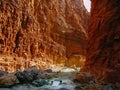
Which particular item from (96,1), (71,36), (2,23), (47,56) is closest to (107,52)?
(96,1)

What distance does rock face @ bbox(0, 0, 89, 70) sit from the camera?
94.1 feet

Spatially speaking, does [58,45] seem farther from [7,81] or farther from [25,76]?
[7,81]

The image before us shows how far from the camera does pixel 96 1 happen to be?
1361 centimetres

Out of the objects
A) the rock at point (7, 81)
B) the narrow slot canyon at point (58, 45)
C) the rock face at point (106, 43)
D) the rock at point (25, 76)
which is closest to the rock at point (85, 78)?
the narrow slot canyon at point (58, 45)

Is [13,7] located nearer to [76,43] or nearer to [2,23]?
[2,23]

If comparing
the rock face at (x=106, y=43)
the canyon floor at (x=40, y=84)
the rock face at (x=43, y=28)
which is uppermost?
the rock face at (x=43, y=28)

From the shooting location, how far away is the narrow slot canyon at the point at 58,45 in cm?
1006

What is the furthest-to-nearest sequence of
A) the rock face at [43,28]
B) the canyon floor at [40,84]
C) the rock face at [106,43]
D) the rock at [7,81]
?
the rock face at [43,28], the rock face at [106,43], the rock at [7,81], the canyon floor at [40,84]

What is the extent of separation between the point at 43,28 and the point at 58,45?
17.2 feet

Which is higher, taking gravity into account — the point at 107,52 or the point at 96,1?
the point at 96,1

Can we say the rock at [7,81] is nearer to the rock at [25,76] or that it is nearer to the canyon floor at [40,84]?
the canyon floor at [40,84]

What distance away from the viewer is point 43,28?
38375 mm

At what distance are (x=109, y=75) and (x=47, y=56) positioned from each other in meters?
27.7

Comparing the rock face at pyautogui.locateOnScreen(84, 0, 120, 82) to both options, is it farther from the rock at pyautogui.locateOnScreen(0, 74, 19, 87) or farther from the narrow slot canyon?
the rock at pyautogui.locateOnScreen(0, 74, 19, 87)
